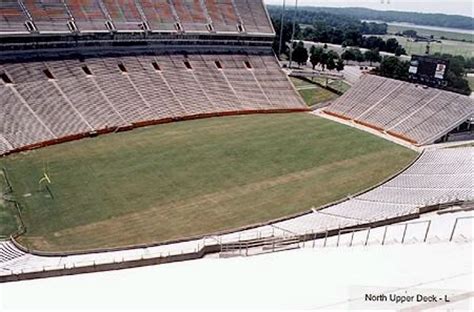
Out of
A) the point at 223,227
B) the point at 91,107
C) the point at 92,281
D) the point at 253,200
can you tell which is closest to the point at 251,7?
the point at 91,107

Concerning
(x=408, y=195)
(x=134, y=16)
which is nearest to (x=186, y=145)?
(x=408, y=195)

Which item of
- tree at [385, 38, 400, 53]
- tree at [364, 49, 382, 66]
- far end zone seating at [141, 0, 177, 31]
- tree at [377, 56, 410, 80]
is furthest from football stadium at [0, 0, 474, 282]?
tree at [385, 38, 400, 53]

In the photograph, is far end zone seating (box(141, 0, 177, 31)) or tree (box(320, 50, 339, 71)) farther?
tree (box(320, 50, 339, 71))

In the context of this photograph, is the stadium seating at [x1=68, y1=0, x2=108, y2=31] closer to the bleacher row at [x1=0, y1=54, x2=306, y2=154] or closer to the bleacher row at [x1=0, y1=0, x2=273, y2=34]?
A: the bleacher row at [x1=0, y1=0, x2=273, y2=34]

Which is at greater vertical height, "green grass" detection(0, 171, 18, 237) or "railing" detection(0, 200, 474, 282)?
"railing" detection(0, 200, 474, 282)

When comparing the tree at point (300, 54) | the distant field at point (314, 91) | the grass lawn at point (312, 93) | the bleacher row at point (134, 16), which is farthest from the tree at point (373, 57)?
the bleacher row at point (134, 16)

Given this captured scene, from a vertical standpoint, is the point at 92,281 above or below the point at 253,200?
above

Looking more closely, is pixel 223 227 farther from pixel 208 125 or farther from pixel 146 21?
pixel 146 21
